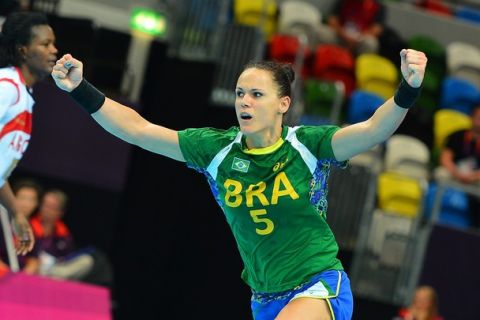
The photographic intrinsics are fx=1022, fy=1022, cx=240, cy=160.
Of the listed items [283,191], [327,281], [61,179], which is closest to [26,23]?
[283,191]

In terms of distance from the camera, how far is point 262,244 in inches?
183

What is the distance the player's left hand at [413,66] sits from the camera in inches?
166

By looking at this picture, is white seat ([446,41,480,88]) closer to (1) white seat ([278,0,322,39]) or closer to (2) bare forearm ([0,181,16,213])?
(1) white seat ([278,0,322,39])

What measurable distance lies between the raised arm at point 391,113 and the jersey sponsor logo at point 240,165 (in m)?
0.43

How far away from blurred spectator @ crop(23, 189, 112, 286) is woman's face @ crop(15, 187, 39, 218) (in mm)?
128

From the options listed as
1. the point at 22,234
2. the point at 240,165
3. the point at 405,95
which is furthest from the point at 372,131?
the point at 22,234

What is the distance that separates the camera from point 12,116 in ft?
17.0

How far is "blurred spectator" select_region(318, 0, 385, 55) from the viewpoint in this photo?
38.9 ft

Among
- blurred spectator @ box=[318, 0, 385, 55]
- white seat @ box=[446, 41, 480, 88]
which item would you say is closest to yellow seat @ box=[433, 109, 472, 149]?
white seat @ box=[446, 41, 480, 88]

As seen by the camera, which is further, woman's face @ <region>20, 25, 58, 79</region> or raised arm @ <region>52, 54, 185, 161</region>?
woman's face @ <region>20, 25, 58, 79</region>

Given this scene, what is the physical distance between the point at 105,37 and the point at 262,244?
5.29m

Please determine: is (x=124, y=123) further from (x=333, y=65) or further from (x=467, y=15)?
(x=467, y=15)

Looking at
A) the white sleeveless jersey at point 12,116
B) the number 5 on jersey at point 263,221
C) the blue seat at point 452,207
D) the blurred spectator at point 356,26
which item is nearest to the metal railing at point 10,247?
the white sleeveless jersey at point 12,116

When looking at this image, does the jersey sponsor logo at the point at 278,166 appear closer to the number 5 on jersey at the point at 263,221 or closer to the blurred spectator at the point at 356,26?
the number 5 on jersey at the point at 263,221
